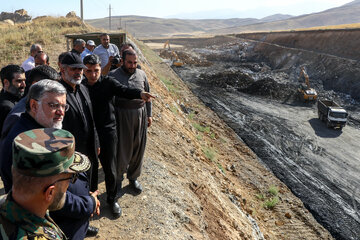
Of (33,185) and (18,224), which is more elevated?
(33,185)

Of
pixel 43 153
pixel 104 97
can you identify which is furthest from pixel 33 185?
pixel 104 97

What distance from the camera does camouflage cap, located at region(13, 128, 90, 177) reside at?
136 centimetres

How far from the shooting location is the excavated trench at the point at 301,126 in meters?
8.95

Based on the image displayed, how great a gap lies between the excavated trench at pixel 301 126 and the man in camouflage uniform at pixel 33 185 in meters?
8.34

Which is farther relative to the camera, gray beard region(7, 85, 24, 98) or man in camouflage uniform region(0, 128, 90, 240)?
gray beard region(7, 85, 24, 98)

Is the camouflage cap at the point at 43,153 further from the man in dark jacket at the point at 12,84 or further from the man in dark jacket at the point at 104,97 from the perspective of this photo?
the man in dark jacket at the point at 12,84

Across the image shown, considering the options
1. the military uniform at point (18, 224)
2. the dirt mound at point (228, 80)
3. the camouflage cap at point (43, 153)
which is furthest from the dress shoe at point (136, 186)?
the dirt mound at point (228, 80)

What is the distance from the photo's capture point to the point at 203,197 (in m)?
5.82

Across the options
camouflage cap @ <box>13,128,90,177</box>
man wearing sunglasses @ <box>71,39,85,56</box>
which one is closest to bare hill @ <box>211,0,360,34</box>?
man wearing sunglasses @ <box>71,39,85,56</box>

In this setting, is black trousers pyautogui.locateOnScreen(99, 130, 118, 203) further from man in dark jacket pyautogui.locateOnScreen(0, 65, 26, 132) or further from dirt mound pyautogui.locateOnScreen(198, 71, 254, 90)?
dirt mound pyautogui.locateOnScreen(198, 71, 254, 90)

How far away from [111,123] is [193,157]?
15.9 feet

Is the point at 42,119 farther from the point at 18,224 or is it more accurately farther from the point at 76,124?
the point at 18,224

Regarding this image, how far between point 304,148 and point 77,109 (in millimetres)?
11937

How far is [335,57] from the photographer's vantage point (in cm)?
2603
